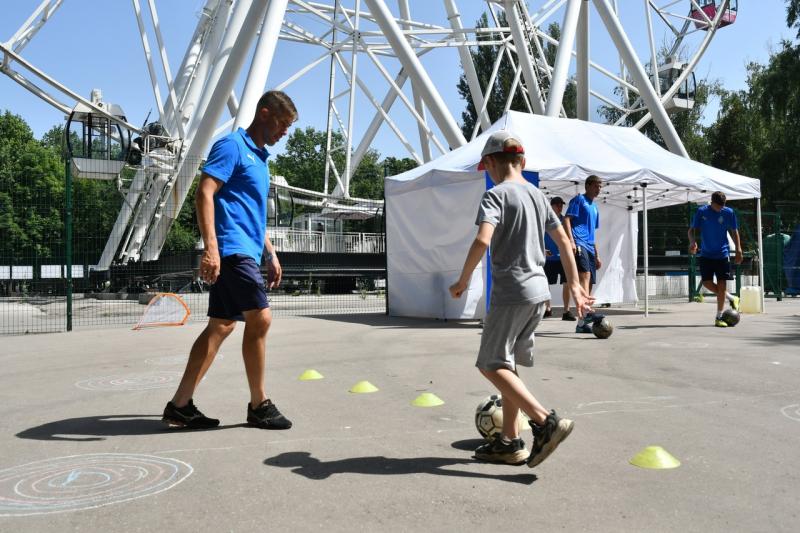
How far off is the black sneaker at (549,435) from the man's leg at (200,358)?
1.95m

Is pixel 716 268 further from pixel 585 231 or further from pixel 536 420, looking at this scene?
pixel 536 420

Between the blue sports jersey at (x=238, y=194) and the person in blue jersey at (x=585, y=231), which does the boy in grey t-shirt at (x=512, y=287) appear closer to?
the blue sports jersey at (x=238, y=194)

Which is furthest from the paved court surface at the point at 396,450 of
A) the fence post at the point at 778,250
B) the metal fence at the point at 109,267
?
the fence post at the point at 778,250

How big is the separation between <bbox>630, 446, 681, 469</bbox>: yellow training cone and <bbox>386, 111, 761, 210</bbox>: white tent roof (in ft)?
23.4

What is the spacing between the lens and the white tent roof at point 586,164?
10.5 meters

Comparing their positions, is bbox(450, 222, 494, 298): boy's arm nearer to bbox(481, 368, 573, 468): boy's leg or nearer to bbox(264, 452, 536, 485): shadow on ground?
bbox(481, 368, 573, 468): boy's leg

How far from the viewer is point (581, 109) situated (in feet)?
65.3

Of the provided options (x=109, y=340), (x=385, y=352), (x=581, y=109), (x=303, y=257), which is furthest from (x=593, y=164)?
(x=303, y=257)

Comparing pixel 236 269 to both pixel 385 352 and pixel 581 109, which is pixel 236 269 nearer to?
pixel 385 352

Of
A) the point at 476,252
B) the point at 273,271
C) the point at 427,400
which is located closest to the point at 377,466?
the point at 476,252

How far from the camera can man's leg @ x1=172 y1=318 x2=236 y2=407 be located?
13.0ft

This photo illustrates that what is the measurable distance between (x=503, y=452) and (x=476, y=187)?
26.2 feet

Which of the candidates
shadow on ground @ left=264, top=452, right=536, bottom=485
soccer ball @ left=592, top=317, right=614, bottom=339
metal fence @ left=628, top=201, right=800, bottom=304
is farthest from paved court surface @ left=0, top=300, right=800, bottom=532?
metal fence @ left=628, top=201, right=800, bottom=304

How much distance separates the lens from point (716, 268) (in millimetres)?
10086
